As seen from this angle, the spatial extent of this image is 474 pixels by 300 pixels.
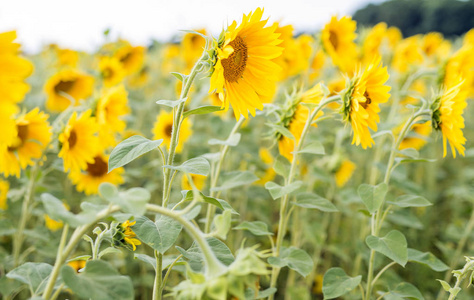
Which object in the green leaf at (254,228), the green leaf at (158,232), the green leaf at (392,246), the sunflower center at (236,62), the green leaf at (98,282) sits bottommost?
the green leaf at (392,246)

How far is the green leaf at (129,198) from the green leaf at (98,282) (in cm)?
11

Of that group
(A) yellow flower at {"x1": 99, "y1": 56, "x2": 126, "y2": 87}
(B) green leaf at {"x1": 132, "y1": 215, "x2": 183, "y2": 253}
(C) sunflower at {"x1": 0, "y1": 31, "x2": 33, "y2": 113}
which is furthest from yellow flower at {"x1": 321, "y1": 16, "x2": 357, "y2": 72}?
(C) sunflower at {"x1": 0, "y1": 31, "x2": 33, "y2": 113}

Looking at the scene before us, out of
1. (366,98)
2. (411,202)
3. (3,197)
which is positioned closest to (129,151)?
(366,98)

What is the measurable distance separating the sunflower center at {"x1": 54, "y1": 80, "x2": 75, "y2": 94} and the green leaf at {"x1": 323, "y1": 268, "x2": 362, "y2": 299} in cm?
198

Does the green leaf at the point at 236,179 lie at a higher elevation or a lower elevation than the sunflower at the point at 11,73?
lower

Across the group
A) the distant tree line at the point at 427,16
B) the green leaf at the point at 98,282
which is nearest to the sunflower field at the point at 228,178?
the green leaf at the point at 98,282

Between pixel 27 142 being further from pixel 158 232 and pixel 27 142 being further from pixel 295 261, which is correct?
pixel 295 261

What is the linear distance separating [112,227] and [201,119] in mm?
1918

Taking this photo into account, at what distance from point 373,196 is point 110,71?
1900mm

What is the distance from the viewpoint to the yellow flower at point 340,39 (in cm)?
187

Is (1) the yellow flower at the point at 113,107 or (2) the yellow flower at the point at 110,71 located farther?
(2) the yellow flower at the point at 110,71

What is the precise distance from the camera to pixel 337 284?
0.95 metres

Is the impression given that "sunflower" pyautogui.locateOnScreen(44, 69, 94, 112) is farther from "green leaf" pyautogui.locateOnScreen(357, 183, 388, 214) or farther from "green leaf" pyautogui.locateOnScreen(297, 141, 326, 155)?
"green leaf" pyautogui.locateOnScreen(357, 183, 388, 214)

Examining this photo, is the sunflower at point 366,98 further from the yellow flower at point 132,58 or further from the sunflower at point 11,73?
the yellow flower at point 132,58
